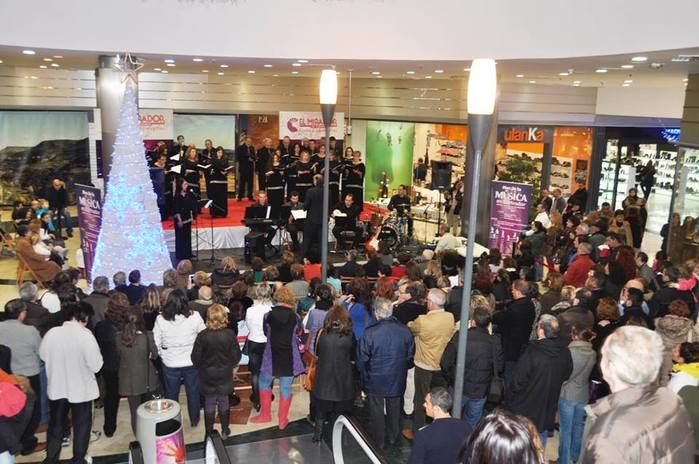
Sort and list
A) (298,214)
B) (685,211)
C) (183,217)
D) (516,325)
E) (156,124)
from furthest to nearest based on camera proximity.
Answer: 1. (156,124)
2. (298,214)
3. (183,217)
4. (685,211)
5. (516,325)

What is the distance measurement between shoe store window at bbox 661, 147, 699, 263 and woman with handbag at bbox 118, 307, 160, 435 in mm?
9419

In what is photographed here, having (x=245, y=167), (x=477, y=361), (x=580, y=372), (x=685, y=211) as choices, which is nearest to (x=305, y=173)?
(x=245, y=167)

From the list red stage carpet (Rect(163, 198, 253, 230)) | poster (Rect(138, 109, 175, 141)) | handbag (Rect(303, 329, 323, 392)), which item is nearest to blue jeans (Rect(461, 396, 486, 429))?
handbag (Rect(303, 329, 323, 392))

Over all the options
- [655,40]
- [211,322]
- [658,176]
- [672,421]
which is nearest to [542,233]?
[655,40]

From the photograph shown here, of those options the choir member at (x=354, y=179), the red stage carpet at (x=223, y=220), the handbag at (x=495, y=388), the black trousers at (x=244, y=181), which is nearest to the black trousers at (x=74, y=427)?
the handbag at (x=495, y=388)

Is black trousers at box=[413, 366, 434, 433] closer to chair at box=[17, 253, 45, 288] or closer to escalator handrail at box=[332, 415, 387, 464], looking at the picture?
escalator handrail at box=[332, 415, 387, 464]

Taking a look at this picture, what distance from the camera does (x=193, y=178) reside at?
15.0 meters

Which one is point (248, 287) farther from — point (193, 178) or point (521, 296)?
point (193, 178)

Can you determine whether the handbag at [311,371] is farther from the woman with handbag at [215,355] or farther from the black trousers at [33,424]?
the black trousers at [33,424]

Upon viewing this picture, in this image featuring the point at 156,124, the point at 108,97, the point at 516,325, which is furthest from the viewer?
the point at 156,124

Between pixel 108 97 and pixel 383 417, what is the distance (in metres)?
7.65

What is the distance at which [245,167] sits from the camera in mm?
18297

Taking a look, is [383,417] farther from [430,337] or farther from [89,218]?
[89,218]

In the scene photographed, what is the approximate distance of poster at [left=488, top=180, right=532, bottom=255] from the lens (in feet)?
42.0
